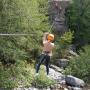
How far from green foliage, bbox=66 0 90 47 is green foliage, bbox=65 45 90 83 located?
6.68 m

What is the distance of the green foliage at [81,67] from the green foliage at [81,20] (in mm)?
6678

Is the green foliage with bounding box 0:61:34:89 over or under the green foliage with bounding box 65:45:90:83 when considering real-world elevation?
over

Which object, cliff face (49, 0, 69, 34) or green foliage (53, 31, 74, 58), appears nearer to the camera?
green foliage (53, 31, 74, 58)

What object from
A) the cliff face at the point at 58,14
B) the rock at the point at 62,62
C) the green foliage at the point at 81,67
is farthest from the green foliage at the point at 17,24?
the cliff face at the point at 58,14

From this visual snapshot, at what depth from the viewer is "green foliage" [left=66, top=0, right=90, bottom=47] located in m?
33.0

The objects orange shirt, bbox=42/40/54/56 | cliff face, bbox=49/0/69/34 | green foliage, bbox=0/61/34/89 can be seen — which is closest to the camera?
orange shirt, bbox=42/40/54/56

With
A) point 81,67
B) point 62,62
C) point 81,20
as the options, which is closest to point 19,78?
point 81,67

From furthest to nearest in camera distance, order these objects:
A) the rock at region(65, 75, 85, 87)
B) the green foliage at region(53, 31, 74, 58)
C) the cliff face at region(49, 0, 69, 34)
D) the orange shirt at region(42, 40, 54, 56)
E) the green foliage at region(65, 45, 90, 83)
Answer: the cliff face at region(49, 0, 69, 34)
the green foliage at region(53, 31, 74, 58)
the green foliage at region(65, 45, 90, 83)
the rock at region(65, 75, 85, 87)
the orange shirt at region(42, 40, 54, 56)

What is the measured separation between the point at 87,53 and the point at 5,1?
26.5ft

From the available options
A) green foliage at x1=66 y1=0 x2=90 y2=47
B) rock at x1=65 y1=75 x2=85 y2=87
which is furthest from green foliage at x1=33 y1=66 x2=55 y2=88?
green foliage at x1=66 y1=0 x2=90 y2=47

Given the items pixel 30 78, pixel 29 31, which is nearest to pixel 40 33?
pixel 29 31

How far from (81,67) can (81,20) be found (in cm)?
818

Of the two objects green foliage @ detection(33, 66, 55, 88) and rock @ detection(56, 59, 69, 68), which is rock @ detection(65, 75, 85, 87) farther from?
rock @ detection(56, 59, 69, 68)

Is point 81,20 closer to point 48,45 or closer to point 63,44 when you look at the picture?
point 63,44
